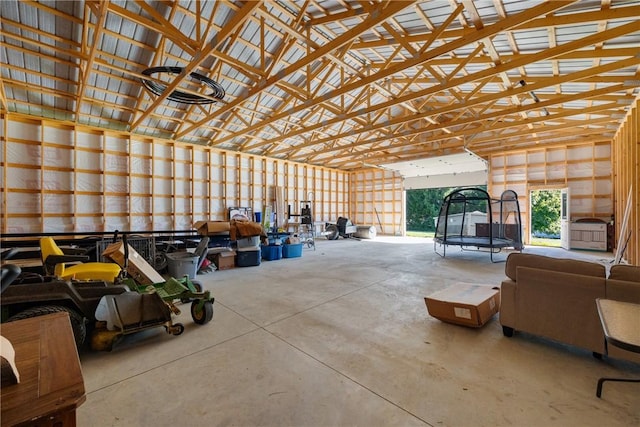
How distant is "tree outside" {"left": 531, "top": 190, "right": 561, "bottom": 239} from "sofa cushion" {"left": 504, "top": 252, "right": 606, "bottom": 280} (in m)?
18.3

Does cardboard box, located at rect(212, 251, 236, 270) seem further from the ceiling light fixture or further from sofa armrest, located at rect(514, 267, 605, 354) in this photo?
sofa armrest, located at rect(514, 267, 605, 354)

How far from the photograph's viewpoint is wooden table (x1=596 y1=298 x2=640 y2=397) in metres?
1.33

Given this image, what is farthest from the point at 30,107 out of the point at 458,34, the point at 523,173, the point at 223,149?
the point at 523,173

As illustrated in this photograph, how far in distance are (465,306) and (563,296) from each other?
2.88 feet

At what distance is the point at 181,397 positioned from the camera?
2.00m

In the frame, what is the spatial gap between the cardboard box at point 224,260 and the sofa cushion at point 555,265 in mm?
5699

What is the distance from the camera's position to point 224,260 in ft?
21.5

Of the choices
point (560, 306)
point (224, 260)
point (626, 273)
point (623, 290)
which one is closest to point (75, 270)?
point (224, 260)

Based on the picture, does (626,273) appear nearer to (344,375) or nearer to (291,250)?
(344,375)

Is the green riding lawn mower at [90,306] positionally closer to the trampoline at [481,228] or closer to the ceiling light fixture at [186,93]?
the ceiling light fixture at [186,93]

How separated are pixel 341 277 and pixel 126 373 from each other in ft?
12.8

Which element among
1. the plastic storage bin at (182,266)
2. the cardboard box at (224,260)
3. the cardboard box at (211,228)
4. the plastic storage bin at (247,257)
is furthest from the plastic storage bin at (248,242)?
the plastic storage bin at (182,266)

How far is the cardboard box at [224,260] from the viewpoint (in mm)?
6467

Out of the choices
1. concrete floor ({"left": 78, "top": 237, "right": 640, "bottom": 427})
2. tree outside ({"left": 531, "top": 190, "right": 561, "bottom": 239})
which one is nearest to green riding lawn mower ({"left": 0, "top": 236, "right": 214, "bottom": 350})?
concrete floor ({"left": 78, "top": 237, "right": 640, "bottom": 427})
